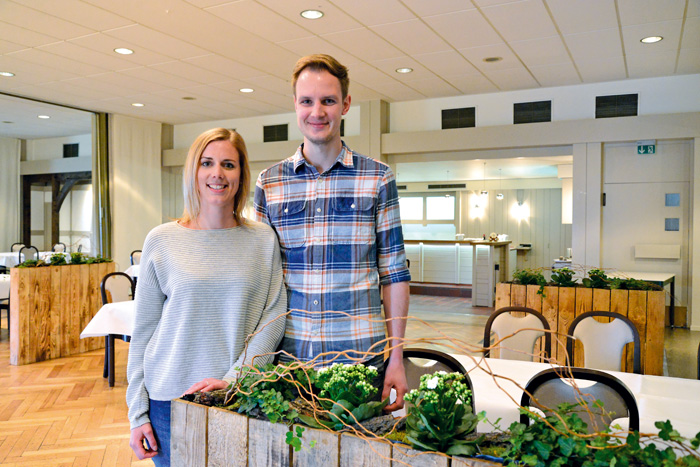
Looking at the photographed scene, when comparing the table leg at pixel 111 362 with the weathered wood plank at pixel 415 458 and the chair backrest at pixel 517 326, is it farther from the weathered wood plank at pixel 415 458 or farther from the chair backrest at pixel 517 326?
the weathered wood plank at pixel 415 458

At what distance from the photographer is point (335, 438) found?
117cm

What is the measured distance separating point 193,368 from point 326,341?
0.42 m

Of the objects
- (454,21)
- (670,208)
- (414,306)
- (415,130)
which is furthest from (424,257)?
(454,21)

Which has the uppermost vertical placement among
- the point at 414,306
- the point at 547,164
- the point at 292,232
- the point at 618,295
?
the point at 547,164

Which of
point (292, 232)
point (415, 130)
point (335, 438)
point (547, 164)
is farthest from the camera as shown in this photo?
point (547, 164)

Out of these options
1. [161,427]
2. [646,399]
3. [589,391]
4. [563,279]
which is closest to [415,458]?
[161,427]

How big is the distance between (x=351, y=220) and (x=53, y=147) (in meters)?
12.4

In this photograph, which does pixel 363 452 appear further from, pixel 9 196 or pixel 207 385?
pixel 9 196

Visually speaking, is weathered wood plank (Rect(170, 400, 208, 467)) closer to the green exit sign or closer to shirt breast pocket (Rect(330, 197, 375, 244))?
shirt breast pocket (Rect(330, 197, 375, 244))

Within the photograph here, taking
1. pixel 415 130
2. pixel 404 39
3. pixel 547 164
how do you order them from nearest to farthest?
pixel 404 39 → pixel 415 130 → pixel 547 164

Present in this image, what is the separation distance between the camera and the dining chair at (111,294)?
507 centimetres

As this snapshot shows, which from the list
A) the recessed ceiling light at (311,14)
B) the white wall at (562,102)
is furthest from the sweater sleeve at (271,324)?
the white wall at (562,102)

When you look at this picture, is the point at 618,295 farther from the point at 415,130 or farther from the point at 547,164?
the point at 547,164

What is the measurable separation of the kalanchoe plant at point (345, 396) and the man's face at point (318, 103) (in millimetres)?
755
